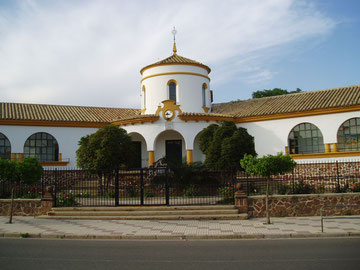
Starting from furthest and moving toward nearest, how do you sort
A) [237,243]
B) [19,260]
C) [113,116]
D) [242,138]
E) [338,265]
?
[113,116] < [242,138] < [237,243] < [19,260] < [338,265]

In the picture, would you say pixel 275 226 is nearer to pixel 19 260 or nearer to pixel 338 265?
pixel 338 265

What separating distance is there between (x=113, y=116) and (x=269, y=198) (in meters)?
16.1

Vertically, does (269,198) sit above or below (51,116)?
below

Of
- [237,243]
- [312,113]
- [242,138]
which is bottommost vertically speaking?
[237,243]

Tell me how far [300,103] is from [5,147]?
19.7m

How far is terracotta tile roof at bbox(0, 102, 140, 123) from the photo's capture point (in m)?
23.5

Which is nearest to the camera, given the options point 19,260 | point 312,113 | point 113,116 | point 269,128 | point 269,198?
point 19,260

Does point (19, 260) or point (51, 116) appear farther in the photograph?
point (51, 116)

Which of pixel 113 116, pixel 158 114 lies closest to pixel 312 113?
pixel 158 114

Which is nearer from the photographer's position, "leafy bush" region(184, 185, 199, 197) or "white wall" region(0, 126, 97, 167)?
"leafy bush" region(184, 185, 199, 197)

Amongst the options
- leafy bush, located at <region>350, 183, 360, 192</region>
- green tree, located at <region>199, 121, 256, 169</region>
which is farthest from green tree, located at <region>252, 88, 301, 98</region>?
leafy bush, located at <region>350, 183, 360, 192</region>

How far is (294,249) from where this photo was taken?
8273 millimetres

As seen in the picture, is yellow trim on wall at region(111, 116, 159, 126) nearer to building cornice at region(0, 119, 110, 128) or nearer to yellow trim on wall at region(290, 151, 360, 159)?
building cornice at region(0, 119, 110, 128)

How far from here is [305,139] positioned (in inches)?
854
